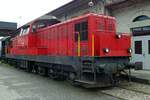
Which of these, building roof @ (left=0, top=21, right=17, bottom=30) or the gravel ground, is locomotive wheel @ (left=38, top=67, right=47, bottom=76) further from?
building roof @ (left=0, top=21, right=17, bottom=30)

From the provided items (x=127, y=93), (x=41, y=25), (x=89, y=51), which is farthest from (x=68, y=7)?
(x=127, y=93)

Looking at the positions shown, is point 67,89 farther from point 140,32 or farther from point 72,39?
point 140,32

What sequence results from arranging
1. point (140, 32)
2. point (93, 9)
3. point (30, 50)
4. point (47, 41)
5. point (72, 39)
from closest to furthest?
point (72, 39), point (47, 41), point (30, 50), point (140, 32), point (93, 9)

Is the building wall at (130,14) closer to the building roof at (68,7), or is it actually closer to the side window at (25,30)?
the building roof at (68,7)

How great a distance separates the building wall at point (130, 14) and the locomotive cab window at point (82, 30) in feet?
22.9

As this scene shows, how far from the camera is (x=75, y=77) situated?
33.9ft

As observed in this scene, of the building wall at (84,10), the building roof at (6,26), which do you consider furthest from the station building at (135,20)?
the building roof at (6,26)

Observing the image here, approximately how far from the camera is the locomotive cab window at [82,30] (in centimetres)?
1010

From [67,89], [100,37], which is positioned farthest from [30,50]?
[100,37]

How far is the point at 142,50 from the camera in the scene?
16.6m

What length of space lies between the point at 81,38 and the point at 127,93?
9.80 ft

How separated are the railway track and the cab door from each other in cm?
187

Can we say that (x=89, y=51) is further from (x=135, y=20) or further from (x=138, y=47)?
(x=135, y=20)

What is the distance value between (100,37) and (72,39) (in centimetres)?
168
